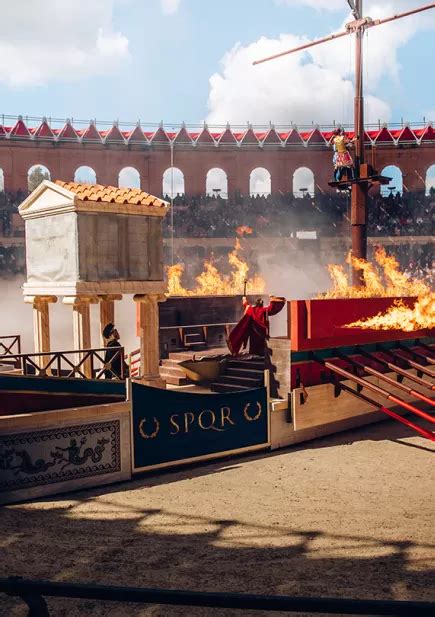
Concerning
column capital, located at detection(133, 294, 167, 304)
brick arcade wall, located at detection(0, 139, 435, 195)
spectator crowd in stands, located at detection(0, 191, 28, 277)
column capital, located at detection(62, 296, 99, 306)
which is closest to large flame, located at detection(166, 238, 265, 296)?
column capital, located at detection(133, 294, 167, 304)

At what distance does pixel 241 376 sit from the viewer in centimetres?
1445

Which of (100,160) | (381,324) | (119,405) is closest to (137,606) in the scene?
(119,405)

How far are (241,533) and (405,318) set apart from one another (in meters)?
9.72

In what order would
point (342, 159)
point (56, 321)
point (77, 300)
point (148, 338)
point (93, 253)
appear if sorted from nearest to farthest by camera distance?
point (77, 300)
point (93, 253)
point (148, 338)
point (342, 159)
point (56, 321)

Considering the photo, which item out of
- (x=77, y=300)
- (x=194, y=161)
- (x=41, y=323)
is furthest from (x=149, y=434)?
(x=194, y=161)

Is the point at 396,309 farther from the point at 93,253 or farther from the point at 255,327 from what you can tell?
the point at 93,253

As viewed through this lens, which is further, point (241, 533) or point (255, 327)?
point (255, 327)

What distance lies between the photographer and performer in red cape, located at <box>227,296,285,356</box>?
14266 mm

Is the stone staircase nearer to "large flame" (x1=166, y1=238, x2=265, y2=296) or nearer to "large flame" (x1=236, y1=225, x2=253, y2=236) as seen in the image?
"large flame" (x1=166, y1=238, x2=265, y2=296)

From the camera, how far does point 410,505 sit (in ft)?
29.7

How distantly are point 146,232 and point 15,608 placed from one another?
29.7 feet

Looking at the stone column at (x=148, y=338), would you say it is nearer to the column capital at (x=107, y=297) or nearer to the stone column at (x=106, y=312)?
the column capital at (x=107, y=297)

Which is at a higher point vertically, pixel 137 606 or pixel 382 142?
pixel 382 142

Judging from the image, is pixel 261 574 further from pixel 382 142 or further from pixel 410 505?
pixel 382 142
